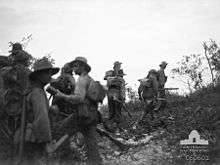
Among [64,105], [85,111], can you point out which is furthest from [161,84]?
[85,111]

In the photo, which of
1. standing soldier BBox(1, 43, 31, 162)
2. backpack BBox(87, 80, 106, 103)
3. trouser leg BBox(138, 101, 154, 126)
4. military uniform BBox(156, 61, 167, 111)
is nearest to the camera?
standing soldier BBox(1, 43, 31, 162)

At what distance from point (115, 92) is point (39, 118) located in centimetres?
1015

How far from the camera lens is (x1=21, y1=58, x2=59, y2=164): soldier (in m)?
5.93

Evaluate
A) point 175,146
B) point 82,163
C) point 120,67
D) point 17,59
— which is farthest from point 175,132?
point 17,59

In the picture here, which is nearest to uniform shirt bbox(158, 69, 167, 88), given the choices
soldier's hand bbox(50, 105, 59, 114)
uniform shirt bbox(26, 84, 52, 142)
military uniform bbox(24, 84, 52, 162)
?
soldier's hand bbox(50, 105, 59, 114)

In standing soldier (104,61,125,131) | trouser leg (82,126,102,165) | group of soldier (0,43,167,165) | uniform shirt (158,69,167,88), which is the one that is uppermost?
uniform shirt (158,69,167,88)

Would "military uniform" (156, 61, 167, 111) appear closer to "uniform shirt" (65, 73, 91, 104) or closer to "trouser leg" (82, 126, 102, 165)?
"trouser leg" (82, 126, 102, 165)

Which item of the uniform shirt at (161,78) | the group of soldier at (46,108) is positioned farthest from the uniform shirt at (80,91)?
the uniform shirt at (161,78)

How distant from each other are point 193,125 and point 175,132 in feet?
2.13

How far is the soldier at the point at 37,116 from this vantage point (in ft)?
19.5

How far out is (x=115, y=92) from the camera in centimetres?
1599

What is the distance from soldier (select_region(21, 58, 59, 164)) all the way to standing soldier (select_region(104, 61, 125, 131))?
31.1ft

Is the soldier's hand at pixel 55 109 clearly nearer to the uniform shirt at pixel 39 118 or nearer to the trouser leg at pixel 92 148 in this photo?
the trouser leg at pixel 92 148

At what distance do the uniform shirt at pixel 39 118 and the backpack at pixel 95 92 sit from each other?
219 centimetres
